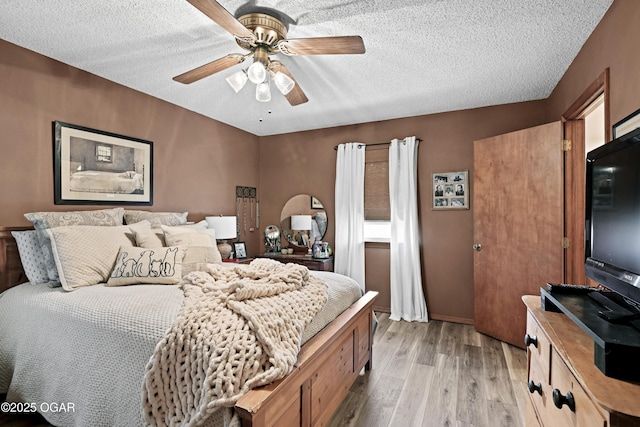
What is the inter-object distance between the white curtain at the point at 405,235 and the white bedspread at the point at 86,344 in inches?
79.0

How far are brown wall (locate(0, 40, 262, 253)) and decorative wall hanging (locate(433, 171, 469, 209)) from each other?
8.82ft

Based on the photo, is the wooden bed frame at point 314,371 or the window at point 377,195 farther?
the window at point 377,195

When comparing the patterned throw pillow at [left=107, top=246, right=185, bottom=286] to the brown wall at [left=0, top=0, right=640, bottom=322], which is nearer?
the patterned throw pillow at [left=107, top=246, right=185, bottom=286]

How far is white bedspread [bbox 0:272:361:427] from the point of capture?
1.42 meters

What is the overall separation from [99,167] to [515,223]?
12.7 ft

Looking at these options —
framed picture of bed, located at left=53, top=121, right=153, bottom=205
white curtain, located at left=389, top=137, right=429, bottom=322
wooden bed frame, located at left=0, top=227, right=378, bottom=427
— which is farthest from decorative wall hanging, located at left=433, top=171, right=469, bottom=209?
framed picture of bed, located at left=53, top=121, right=153, bottom=205

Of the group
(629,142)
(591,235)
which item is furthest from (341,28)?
(591,235)

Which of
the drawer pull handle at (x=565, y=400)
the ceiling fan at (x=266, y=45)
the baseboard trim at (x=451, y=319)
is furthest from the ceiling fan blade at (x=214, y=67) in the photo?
the baseboard trim at (x=451, y=319)

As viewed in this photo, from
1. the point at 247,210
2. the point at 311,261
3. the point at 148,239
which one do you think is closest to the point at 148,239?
the point at 148,239

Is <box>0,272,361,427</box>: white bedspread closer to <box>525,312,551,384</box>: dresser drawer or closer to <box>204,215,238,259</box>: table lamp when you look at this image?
<box>525,312,551,384</box>: dresser drawer

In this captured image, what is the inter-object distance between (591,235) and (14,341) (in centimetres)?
316

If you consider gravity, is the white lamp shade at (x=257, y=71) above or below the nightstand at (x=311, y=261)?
above

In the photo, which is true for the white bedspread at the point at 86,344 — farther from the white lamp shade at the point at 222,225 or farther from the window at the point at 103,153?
the white lamp shade at the point at 222,225

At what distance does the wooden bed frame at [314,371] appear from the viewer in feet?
4.01
